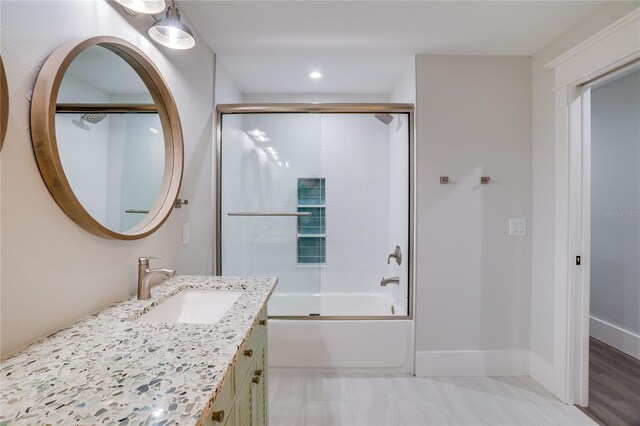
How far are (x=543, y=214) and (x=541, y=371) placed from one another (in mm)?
1146

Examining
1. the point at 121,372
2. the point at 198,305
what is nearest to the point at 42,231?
the point at 121,372

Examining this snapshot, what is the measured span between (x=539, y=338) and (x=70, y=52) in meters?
3.06

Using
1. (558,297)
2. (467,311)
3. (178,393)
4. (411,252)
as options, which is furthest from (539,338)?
(178,393)

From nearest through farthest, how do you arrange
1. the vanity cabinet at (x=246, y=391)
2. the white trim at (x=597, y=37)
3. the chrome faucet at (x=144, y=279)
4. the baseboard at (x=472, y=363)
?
1. the vanity cabinet at (x=246, y=391)
2. the chrome faucet at (x=144, y=279)
3. the white trim at (x=597, y=37)
4. the baseboard at (x=472, y=363)

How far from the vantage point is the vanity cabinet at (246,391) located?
0.80m

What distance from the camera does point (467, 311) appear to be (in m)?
2.17

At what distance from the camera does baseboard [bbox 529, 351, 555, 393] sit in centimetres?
198

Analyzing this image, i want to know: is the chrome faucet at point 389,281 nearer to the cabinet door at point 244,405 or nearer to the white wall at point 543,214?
the white wall at point 543,214

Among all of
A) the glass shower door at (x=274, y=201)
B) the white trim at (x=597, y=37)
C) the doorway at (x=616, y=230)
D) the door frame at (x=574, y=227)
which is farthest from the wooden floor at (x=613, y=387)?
the white trim at (x=597, y=37)

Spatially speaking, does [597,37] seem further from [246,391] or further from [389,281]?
[246,391]

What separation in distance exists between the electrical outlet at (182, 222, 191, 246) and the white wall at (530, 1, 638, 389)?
248 centimetres

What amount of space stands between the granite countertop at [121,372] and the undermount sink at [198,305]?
0.24m

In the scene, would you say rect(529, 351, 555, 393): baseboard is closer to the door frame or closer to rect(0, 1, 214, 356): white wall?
the door frame

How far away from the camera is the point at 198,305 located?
1.31 metres
